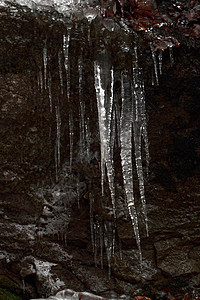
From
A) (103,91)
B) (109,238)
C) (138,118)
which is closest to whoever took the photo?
(103,91)

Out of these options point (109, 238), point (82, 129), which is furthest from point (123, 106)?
point (109, 238)

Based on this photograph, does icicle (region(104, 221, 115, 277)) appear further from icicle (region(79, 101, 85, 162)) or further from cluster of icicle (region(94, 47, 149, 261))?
cluster of icicle (region(94, 47, 149, 261))

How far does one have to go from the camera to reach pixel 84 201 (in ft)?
12.4

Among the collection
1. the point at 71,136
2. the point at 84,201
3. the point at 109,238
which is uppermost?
the point at 71,136

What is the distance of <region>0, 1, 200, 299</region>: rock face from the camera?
3.17 meters

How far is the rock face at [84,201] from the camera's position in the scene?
3166 millimetres

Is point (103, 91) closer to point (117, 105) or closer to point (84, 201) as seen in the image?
point (117, 105)

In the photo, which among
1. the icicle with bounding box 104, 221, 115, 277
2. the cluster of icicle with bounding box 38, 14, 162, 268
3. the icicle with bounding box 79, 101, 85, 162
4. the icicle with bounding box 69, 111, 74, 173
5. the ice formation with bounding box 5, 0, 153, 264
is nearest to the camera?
the ice formation with bounding box 5, 0, 153, 264

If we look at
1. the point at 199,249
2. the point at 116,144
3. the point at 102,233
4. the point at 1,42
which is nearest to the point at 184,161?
the point at 116,144

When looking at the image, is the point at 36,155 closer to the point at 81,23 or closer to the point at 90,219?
the point at 90,219

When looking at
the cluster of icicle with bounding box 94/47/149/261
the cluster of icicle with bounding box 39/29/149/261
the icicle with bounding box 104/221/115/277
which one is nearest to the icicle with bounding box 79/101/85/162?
the cluster of icicle with bounding box 39/29/149/261

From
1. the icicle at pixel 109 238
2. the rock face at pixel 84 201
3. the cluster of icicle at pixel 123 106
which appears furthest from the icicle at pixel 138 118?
the icicle at pixel 109 238

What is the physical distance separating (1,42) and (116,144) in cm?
168

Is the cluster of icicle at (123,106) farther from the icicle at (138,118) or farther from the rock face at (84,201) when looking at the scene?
the rock face at (84,201)
